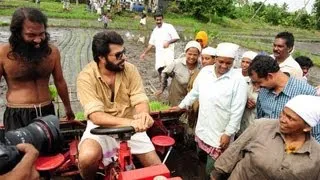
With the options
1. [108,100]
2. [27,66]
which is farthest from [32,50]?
[108,100]

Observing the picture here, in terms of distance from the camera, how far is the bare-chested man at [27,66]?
2979mm

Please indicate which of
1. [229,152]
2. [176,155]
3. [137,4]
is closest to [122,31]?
[137,4]

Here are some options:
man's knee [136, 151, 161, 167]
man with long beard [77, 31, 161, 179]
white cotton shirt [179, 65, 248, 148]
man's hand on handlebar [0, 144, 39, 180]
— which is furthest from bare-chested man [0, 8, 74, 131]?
white cotton shirt [179, 65, 248, 148]

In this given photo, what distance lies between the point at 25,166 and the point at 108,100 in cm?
118

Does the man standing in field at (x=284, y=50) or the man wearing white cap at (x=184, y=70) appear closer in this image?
the man standing in field at (x=284, y=50)

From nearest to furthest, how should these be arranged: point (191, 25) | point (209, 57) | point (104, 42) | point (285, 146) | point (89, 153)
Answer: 1. point (285, 146)
2. point (89, 153)
3. point (104, 42)
4. point (209, 57)
5. point (191, 25)

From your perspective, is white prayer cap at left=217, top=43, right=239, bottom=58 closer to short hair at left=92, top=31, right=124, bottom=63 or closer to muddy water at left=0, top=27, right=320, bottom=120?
short hair at left=92, top=31, right=124, bottom=63

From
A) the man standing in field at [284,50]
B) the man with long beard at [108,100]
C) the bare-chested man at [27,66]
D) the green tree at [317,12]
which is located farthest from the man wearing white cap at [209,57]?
the green tree at [317,12]

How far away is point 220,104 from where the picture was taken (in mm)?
3279

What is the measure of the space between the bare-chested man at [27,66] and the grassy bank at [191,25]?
43.9 feet

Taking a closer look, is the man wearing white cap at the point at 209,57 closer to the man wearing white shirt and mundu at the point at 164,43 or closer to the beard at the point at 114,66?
the beard at the point at 114,66

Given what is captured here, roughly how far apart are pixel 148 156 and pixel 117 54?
879mm

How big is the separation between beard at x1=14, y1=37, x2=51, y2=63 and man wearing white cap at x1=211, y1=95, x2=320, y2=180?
1.84m

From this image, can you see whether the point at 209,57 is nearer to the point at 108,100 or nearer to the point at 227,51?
the point at 227,51
